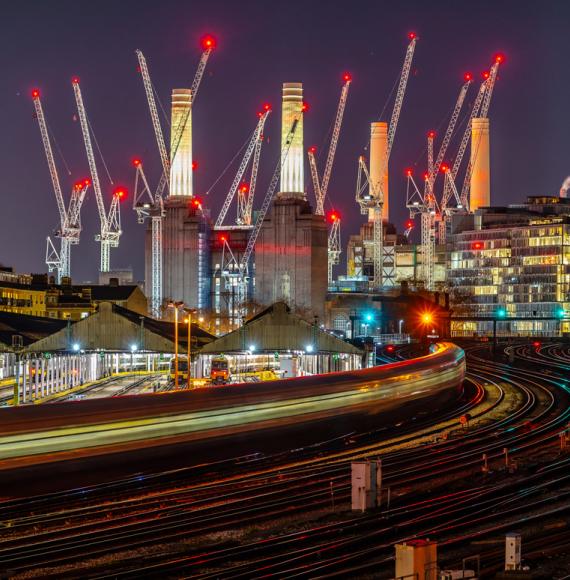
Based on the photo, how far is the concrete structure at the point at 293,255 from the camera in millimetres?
174750

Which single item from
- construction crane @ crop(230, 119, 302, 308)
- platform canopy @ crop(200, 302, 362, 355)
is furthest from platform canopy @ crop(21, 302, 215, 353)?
construction crane @ crop(230, 119, 302, 308)

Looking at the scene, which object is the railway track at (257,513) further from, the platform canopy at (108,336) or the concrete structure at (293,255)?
the concrete structure at (293,255)

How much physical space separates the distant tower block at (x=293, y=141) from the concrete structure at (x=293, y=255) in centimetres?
210

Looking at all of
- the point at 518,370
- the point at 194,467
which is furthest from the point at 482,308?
the point at 194,467

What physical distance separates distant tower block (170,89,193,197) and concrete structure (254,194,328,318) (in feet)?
54.8

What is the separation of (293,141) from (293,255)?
706 inches

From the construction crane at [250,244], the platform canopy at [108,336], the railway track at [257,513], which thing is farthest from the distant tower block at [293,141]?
the railway track at [257,513]

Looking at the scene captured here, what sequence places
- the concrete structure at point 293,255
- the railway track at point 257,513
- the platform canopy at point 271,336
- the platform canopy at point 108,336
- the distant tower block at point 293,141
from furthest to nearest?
the concrete structure at point 293,255 → the distant tower block at point 293,141 → the platform canopy at point 108,336 → the platform canopy at point 271,336 → the railway track at point 257,513

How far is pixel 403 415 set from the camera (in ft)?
132

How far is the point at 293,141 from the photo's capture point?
172 meters

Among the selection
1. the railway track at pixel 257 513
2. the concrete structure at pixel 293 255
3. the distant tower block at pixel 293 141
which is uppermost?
the distant tower block at pixel 293 141

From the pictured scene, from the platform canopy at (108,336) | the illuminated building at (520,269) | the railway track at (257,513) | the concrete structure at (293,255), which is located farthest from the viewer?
the illuminated building at (520,269)

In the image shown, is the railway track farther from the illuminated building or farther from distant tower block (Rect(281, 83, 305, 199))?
the illuminated building

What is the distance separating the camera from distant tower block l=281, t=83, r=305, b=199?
170m
